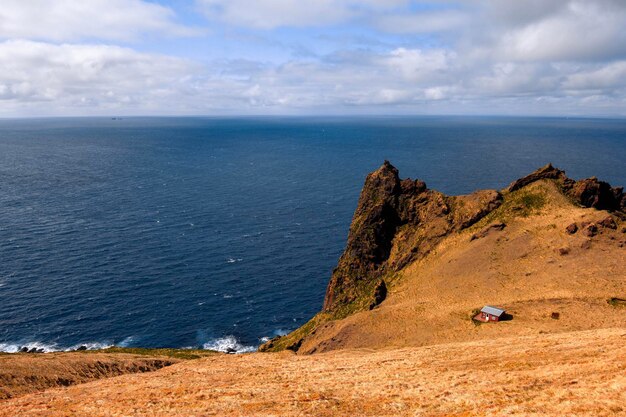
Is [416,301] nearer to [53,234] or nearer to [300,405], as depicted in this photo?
[300,405]

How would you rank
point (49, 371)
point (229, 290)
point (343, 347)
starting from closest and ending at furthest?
point (49, 371) < point (343, 347) < point (229, 290)

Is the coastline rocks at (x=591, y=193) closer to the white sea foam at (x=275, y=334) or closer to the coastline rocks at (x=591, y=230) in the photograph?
the coastline rocks at (x=591, y=230)

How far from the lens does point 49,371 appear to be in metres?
48.3

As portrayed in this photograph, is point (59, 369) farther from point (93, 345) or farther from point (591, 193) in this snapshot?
point (591, 193)

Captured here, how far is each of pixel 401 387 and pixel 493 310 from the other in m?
26.4

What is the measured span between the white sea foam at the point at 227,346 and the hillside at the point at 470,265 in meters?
13.4

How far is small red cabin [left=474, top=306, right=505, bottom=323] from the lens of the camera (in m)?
56.7

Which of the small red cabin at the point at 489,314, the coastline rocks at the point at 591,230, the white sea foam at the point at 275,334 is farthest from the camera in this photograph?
the white sea foam at the point at 275,334

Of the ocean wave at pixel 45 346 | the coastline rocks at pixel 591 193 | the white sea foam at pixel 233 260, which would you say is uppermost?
the coastline rocks at pixel 591 193

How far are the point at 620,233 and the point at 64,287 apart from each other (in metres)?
118

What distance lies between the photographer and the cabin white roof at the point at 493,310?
186 feet

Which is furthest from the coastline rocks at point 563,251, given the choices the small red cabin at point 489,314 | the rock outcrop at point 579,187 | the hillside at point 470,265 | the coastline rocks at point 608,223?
the rock outcrop at point 579,187

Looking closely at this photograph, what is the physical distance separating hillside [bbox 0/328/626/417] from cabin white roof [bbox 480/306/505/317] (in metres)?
8.66

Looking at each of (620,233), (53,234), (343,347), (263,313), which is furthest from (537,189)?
(53,234)
